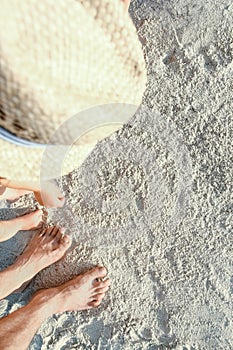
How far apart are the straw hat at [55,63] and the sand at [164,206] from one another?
646 millimetres

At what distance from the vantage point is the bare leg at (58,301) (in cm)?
171

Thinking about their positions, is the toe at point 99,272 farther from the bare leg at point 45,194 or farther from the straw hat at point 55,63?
the straw hat at point 55,63

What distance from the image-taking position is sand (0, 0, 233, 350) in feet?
5.32

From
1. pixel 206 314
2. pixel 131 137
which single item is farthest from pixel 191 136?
pixel 206 314

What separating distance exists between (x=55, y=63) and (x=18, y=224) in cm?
95

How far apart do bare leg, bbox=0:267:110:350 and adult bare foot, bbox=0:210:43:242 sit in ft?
0.75

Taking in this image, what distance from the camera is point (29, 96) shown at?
2.77 ft

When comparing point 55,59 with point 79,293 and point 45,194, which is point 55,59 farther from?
point 79,293

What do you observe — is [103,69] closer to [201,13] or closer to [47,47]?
[47,47]

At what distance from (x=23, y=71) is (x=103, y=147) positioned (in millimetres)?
855

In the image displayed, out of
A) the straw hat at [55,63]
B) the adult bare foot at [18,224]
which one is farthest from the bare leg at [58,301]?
the straw hat at [55,63]

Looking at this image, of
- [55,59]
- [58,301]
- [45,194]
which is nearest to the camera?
[55,59]

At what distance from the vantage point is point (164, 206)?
65.1 inches

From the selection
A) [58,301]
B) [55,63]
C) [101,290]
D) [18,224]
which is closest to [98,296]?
[101,290]
